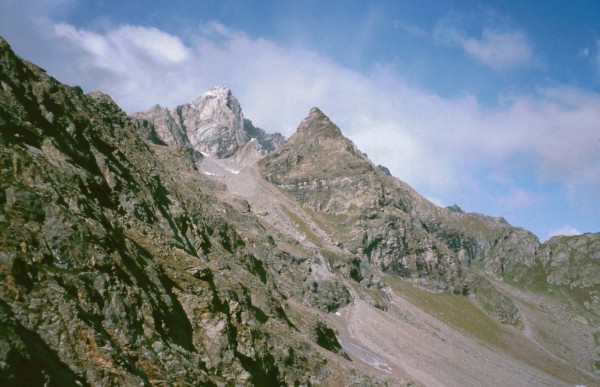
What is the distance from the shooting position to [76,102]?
51.0m

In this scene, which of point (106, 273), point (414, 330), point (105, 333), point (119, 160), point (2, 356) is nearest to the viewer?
point (2, 356)

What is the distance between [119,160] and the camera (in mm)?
48781

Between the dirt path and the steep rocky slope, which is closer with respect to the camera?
the steep rocky slope

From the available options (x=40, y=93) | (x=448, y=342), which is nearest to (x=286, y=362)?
(x=40, y=93)

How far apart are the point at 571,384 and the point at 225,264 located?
20389 centimetres

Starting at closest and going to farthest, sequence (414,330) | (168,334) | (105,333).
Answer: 1. (105,333)
2. (168,334)
3. (414,330)

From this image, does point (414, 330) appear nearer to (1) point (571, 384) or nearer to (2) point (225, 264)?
(1) point (571, 384)

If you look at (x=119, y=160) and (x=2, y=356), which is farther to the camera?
(x=119, y=160)

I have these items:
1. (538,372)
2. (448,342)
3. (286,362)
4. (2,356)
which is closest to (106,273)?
(2,356)

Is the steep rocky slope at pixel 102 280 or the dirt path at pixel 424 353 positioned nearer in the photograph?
the steep rocky slope at pixel 102 280

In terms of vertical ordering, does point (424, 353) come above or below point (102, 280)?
below

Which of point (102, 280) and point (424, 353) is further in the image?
point (424, 353)

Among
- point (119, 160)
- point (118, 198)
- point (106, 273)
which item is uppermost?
point (119, 160)

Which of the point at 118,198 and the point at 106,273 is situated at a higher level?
the point at 118,198
